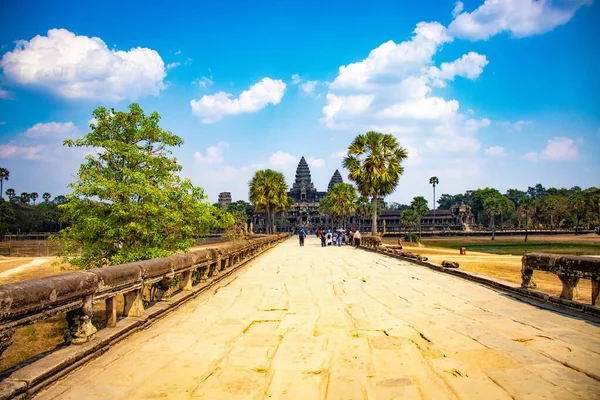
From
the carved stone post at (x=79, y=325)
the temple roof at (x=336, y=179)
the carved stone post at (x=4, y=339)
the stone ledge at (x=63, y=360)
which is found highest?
the temple roof at (x=336, y=179)

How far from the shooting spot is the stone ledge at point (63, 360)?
12.6ft

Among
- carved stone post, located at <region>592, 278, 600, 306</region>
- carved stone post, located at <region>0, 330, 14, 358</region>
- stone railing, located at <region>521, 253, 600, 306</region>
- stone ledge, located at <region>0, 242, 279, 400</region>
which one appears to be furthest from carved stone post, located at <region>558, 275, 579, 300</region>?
carved stone post, located at <region>0, 330, 14, 358</region>

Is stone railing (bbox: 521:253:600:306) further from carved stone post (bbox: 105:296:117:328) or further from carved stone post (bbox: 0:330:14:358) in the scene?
carved stone post (bbox: 0:330:14:358)

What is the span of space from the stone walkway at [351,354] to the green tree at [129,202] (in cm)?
568

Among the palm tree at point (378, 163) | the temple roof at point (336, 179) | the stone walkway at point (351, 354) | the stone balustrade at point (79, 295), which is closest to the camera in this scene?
the stone balustrade at point (79, 295)

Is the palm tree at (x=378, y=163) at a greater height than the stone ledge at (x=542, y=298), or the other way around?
the palm tree at (x=378, y=163)

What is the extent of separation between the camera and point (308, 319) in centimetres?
754

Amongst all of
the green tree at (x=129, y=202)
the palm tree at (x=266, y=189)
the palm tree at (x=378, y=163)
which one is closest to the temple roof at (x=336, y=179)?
the palm tree at (x=266, y=189)

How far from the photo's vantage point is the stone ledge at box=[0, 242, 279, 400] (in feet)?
12.6

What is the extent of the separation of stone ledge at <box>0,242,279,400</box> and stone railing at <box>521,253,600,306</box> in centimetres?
715

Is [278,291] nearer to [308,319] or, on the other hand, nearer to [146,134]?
[308,319]

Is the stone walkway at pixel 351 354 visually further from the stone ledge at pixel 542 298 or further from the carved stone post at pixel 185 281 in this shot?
the carved stone post at pixel 185 281

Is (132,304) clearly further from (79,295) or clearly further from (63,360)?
(63,360)

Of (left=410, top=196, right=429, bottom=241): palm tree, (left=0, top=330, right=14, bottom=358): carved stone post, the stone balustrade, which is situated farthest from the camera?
(left=410, top=196, right=429, bottom=241): palm tree
